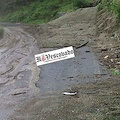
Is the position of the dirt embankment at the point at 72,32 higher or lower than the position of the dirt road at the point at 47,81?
lower

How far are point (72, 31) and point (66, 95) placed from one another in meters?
11.8

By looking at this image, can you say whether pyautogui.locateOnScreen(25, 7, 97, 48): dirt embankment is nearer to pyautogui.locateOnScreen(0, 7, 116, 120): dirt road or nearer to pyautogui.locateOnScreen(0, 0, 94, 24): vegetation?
pyautogui.locateOnScreen(0, 7, 116, 120): dirt road

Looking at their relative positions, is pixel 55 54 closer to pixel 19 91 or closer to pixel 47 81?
pixel 47 81

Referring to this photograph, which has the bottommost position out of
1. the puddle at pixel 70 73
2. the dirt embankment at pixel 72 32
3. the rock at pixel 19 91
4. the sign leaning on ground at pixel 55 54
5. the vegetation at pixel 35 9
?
the vegetation at pixel 35 9

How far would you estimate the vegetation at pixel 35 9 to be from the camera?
3180 centimetres

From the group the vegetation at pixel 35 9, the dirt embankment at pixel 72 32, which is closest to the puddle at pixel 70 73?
the dirt embankment at pixel 72 32

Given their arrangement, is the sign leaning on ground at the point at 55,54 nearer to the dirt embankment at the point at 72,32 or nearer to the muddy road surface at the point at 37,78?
the muddy road surface at the point at 37,78

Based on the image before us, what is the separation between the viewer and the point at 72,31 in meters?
18.8

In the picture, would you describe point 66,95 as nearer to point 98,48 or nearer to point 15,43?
point 98,48

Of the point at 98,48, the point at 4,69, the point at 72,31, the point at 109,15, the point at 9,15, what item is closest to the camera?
the point at 4,69

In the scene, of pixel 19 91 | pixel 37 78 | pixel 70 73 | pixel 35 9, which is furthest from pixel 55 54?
pixel 35 9

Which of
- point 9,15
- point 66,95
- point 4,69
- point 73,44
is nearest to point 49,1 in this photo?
point 9,15

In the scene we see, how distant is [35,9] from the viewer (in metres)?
38.2

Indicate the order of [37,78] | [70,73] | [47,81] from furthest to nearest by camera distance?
[70,73] < [37,78] < [47,81]
